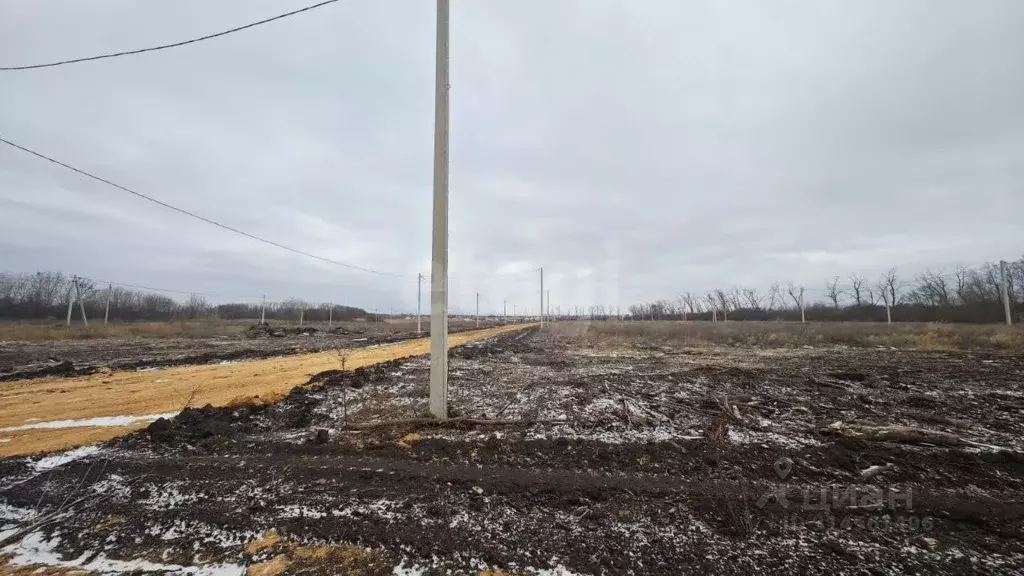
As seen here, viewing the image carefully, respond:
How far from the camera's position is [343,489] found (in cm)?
402

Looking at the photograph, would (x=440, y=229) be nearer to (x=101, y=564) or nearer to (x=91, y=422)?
(x=101, y=564)

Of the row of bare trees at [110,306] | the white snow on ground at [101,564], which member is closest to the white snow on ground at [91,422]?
the white snow on ground at [101,564]

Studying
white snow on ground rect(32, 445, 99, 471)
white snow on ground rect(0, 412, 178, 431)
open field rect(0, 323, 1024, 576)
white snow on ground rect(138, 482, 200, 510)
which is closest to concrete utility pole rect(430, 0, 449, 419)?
open field rect(0, 323, 1024, 576)

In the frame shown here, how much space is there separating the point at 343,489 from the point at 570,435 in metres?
3.06

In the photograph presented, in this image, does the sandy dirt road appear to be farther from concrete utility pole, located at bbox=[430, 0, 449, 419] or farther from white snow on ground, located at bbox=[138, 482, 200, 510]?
concrete utility pole, located at bbox=[430, 0, 449, 419]

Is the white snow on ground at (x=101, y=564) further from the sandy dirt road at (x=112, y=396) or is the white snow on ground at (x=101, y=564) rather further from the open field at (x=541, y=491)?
the sandy dirt road at (x=112, y=396)

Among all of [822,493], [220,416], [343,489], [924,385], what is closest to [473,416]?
[343,489]

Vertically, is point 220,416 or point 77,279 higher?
point 77,279

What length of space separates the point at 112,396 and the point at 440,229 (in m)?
8.61

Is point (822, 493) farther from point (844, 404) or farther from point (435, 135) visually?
point (435, 135)

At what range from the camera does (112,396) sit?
8664 mm

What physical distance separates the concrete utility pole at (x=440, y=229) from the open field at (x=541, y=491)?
65 centimetres

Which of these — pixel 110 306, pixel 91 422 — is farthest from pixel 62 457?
pixel 110 306

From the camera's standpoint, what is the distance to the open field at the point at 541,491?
9.55 ft
